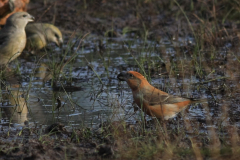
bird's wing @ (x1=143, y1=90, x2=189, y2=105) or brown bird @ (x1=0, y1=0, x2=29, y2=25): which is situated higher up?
brown bird @ (x1=0, y1=0, x2=29, y2=25)

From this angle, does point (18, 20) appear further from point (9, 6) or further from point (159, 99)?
point (159, 99)

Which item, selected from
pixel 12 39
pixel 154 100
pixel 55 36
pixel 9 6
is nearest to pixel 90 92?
pixel 154 100

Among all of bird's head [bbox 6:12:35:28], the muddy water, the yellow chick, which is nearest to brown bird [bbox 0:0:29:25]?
the yellow chick

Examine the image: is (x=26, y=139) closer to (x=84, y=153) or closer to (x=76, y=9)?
(x=84, y=153)

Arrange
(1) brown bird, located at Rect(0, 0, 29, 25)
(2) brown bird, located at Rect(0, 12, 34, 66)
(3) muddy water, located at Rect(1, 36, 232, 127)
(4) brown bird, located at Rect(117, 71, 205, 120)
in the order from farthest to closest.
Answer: (1) brown bird, located at Rect(0, 0, 29, 25)
(2) brown bird, located at Rect(0, 12, 34, 66)
(3) muddy water, located at Rect(1, 36, 232, 127)
(4) brown bird, located at Rect(117, 71, 205, 120)

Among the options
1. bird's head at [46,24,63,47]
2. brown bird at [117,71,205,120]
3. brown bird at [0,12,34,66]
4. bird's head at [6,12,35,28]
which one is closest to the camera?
brown bird at [117,71,205,120]

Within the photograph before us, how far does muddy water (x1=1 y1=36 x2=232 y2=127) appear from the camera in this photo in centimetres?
593

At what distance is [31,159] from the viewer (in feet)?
14.5

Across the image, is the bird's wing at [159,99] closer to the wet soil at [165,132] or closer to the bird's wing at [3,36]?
the wet soil at [165,132]

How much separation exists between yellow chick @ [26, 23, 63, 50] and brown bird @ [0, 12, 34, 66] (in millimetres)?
1047

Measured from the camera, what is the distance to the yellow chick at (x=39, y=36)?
1028cm

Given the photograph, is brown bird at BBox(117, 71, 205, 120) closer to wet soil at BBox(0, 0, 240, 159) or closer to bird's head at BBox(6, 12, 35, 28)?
wet soil at BBox(0, 0, 240, 159)

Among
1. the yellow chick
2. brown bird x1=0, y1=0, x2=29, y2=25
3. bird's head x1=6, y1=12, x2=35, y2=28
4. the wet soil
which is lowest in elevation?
the wet soil

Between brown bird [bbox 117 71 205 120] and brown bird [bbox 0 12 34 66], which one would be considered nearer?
brown bird [bbox 117 71 205 120]
